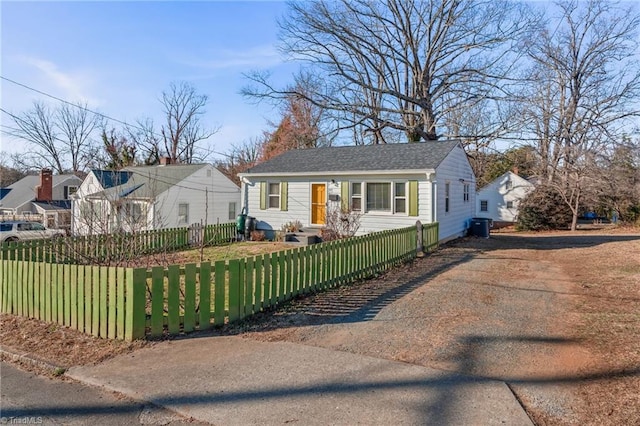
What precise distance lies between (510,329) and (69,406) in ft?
16.9

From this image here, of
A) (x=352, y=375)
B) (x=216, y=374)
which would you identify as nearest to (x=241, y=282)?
(x=216, y=374)

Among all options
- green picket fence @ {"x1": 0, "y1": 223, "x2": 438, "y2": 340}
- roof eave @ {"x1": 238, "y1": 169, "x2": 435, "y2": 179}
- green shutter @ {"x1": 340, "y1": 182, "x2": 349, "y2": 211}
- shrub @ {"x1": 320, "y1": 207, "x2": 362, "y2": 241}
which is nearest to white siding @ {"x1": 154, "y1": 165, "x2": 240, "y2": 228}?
roof eave @ {"x1": 238, "y1": 169, "x2": 435, "y2": 179}

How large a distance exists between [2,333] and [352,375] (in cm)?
496

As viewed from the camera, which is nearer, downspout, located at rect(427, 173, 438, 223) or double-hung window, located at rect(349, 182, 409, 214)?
downspout, located at rect(427, 173, 438, 223)

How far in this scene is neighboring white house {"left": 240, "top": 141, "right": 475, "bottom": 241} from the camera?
1451 centimetres

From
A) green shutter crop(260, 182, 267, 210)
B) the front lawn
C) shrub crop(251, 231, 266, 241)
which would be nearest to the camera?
the front lawn

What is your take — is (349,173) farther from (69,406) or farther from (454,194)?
(69,406)

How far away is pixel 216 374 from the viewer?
406 cm

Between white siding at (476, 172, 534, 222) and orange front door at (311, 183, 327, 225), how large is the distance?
2492cm

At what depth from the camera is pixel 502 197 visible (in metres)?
36.8

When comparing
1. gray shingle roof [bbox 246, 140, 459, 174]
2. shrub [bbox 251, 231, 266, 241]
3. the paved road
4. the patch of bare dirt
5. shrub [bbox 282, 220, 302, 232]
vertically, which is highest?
gray shingle roof [bbox 246, 140, 459, 174]

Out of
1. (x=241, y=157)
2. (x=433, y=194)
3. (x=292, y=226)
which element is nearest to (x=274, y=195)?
(x=292, y=226)

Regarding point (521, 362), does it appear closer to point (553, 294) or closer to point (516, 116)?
point (553, 294)

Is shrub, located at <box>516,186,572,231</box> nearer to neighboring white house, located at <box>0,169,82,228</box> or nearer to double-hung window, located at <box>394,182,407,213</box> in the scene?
double-hung window, located at <box>394,182,407,213</box>
